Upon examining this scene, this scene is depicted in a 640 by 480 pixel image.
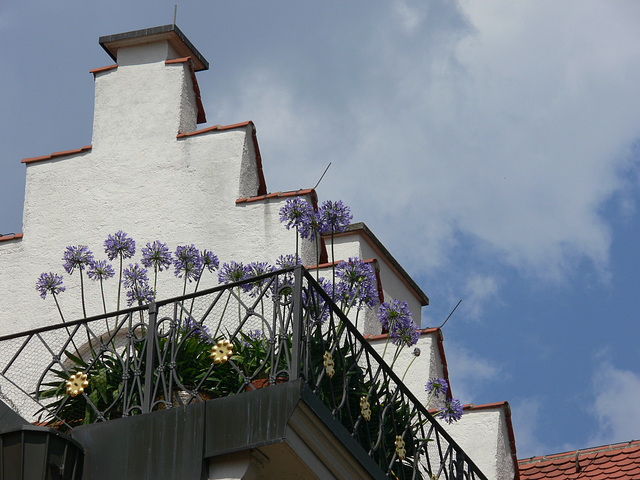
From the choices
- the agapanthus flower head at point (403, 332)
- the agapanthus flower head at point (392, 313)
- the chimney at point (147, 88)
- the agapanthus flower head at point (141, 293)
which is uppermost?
the chimney at point (147, 88)

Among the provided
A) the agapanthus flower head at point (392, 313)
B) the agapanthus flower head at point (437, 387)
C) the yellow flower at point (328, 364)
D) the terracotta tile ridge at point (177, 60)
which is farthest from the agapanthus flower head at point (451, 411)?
the terracotta tile ridge at point (177, 60)

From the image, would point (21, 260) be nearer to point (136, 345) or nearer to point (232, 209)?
point (232, 209)

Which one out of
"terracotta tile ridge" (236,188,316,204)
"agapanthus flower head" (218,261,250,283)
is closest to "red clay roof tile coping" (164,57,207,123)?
"terracotta tile ridge" (236,188,316,204)

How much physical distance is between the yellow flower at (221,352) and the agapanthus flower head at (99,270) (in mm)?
2593

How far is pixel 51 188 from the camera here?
1207 cm

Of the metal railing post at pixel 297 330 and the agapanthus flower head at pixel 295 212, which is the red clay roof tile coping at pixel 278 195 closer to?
the agapanthus flower head at pixel 295 212

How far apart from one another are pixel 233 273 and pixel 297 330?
2205mm

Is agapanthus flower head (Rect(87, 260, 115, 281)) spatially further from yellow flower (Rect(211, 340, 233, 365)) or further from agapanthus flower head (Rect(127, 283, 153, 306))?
yellow flower (Rect(211, 340, 233, 365))

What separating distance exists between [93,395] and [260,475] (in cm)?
143

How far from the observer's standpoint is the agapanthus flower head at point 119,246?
1048 centimetres

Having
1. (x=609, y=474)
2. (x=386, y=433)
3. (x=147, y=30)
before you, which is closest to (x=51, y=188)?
(x=147, y=30)

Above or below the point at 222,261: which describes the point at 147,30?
above

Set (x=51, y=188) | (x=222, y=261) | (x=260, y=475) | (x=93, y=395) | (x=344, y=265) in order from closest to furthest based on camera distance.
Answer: (x=260, y=475)
(x=93, y=395)
(x=344, y=265)
(x=222, y=261)
(x=51, y=188)

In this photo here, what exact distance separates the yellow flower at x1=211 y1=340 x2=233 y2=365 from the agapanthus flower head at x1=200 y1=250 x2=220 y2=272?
2.08 m
